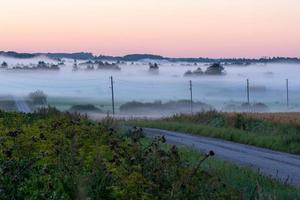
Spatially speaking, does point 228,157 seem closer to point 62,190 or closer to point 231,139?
point 231,139

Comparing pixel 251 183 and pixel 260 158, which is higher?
pixel 251 183

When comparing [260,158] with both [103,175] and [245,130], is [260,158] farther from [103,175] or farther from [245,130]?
[103,175]

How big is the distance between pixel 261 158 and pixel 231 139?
8892mm

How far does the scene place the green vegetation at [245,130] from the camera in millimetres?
29350

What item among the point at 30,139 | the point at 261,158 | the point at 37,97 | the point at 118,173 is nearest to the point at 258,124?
the point at 261,158

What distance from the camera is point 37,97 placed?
109m

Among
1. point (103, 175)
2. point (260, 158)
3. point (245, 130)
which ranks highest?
point (103, 175)

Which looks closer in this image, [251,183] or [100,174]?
[100,174]

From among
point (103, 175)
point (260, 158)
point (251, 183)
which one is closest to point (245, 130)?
point (260, 158)

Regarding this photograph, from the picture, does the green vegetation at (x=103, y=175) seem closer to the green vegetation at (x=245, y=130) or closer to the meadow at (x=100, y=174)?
the meadow at (x=100, y=174)

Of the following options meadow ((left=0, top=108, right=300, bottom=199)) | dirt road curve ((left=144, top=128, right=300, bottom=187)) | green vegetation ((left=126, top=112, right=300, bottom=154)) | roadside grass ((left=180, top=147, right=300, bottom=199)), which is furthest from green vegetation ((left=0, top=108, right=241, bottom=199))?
green vegetation ((left=126, top=112, right=300, bottom=154))

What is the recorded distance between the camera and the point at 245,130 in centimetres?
3775

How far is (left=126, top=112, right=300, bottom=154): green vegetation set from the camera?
96.3 ft

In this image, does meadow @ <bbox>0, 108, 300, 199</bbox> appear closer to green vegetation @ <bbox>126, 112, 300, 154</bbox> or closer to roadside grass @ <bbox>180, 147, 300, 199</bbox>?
roadside grass @ <bbox>180, 147, 300, 199</bbox>
